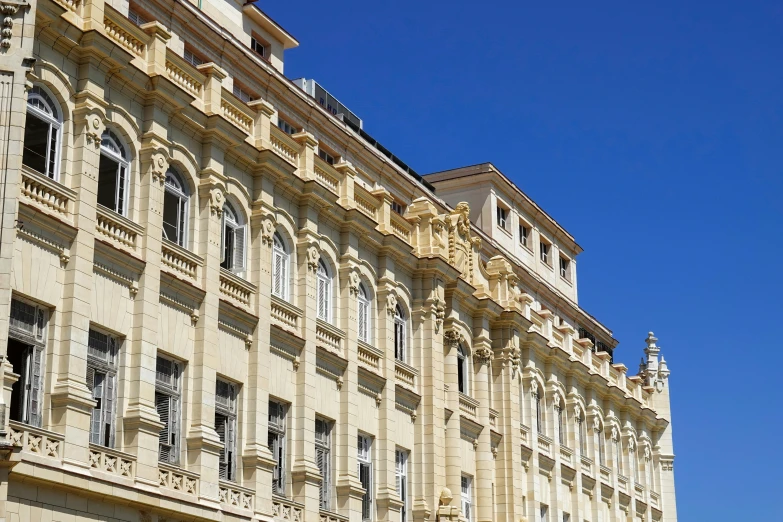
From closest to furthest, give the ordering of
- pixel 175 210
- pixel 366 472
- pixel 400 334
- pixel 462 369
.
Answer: pixel 175 210 → pixel 366 472 → pixel 400 334 → pixel 462 369

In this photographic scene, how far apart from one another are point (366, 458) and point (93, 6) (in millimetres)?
16417

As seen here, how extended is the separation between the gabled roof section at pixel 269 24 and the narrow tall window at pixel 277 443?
1574 cm

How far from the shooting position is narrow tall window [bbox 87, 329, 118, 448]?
1146 inches

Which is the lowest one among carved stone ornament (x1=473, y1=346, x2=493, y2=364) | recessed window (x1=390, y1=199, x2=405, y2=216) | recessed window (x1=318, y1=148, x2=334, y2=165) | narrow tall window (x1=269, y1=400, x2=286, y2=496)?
narrow tall window (x1=269, y1=400, x2=286, y2=496)

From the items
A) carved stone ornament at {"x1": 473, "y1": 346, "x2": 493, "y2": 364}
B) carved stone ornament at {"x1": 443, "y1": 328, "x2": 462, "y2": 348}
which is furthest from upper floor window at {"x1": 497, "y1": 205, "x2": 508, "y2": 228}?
carved stone ornament at {"x1": 443, "y1": 328, "x2": 462, "y2": 348}

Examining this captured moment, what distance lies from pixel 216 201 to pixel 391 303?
32.3 ft

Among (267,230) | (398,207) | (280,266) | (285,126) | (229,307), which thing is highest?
(285,126)

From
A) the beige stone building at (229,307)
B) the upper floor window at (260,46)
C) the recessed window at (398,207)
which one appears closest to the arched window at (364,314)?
the beige stone building at (229,307)

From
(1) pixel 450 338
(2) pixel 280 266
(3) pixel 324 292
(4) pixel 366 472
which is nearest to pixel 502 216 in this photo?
(1) pixel 450 338

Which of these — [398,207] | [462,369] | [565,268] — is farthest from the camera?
[565,268]

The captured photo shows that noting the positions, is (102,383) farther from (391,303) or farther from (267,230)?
(391,303)

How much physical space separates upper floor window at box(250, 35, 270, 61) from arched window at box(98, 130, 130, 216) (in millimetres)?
15144

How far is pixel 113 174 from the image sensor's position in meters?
31.2

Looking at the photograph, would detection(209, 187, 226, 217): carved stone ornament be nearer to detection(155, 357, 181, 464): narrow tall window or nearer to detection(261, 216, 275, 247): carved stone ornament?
detection(261, 216, 275, 247): carved stone ornament
